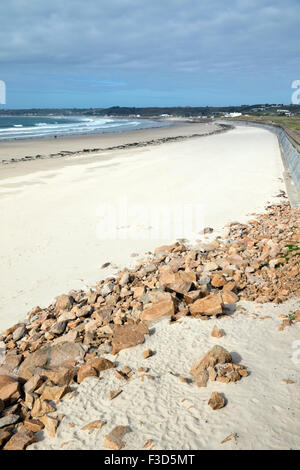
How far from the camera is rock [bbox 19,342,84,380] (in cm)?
530

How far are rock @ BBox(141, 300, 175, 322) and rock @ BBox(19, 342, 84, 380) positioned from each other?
1.20 metres

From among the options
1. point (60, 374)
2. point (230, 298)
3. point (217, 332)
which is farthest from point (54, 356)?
point (230, 298)

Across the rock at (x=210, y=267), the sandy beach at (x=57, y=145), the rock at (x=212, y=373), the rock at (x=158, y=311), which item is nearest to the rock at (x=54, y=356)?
the rock at (x=158, y=311)

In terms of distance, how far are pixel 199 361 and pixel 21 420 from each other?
7.57 feet

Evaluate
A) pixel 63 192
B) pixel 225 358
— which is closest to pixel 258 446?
pixel 225 358

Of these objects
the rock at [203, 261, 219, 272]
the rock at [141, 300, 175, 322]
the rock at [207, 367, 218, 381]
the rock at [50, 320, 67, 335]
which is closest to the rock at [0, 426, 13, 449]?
the rock at [50, 320, 67, 335]

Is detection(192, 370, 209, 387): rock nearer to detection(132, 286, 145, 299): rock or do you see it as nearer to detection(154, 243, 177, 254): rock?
detection(132, 286, 145, 299): rock

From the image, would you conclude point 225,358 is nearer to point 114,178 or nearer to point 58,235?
point 58,235

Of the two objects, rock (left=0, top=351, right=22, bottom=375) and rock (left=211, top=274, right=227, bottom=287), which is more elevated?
rock (left=211, top=274, right=227, bottom=287)

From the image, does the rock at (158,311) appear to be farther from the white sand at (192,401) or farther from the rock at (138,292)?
the rock at (138,292)

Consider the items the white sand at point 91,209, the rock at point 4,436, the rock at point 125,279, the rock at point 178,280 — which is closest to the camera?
the rock at point 4,436

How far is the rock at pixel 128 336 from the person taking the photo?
5.50 meters

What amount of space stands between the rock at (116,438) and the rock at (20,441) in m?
0.83

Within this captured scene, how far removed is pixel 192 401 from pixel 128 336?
1641 mm
